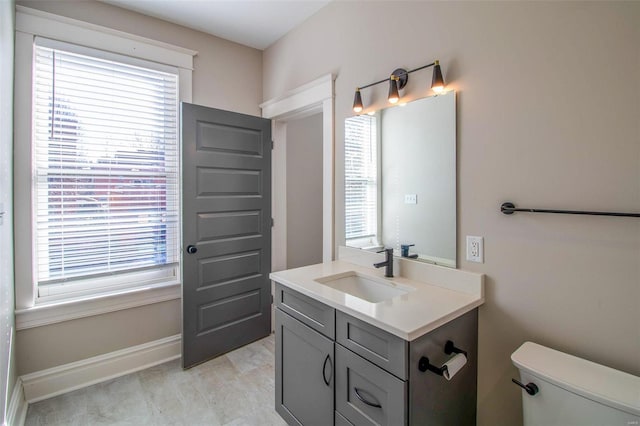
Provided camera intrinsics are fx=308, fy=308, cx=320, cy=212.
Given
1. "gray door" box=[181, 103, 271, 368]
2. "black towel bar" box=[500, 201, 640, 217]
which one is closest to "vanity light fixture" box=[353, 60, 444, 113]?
"black towel bar" box=[500, 201, 640, 217]

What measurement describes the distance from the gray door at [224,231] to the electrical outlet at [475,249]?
1.83 m

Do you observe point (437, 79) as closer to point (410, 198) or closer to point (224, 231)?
point (410, 198)

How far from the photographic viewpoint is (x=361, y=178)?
2076mm

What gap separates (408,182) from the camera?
178 cm

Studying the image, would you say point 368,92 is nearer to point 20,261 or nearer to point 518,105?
point 518,105

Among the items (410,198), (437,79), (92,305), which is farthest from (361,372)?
(92,305)

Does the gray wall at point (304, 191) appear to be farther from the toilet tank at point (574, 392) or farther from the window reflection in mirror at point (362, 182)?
the toilet tank at point (574, 392)

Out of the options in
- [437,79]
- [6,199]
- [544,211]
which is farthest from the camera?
[6,199]

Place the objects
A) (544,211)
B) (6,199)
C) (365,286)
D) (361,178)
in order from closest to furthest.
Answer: (544,211)
(6,199)
(365,286)
(361,178)

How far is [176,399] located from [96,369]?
71cm

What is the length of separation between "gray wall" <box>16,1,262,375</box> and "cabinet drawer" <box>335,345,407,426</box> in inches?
70.9

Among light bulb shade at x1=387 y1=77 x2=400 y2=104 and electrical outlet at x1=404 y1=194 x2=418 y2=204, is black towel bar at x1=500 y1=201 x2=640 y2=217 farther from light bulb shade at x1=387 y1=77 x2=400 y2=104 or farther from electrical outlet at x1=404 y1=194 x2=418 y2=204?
light bulb shade at x1=387 y1=77 x2=400 y2=104

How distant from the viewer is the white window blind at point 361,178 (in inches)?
78.0

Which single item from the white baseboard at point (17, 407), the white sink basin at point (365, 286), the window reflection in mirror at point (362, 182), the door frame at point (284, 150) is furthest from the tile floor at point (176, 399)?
the window reflection in mirror at point (362, 182)
